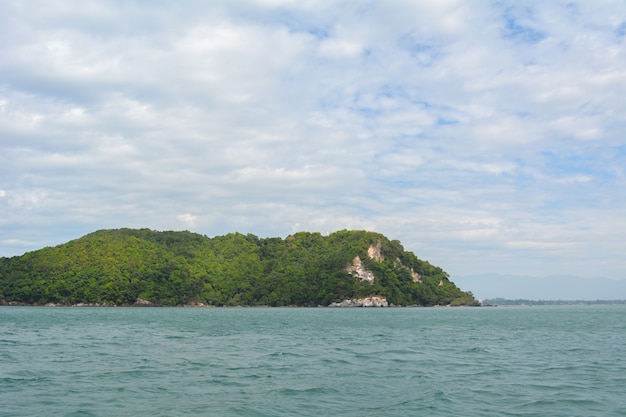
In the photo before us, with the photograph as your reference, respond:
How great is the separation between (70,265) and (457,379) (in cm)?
18478

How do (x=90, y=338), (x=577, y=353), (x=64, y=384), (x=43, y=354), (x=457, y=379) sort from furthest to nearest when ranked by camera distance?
(x=90, y=338) < (x=577, y=353) < (x=43, y=354) < (x=457, y=379) < (x=64, y=384)

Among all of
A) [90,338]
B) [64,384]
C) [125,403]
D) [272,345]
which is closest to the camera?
[125,403]

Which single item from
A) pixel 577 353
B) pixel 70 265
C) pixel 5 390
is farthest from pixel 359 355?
pixel 70 265

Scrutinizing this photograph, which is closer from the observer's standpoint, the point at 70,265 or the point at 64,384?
the point at 64,384

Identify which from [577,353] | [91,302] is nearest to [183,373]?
[577,353]

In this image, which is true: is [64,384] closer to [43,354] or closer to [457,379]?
[43,354]

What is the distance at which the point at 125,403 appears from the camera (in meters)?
19.0

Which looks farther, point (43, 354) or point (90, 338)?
point (90, 338)

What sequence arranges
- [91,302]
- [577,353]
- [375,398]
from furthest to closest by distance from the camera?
[91,302] → [577,353] → [375,398]

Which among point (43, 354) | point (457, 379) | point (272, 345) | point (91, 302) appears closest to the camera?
point (457, 379)

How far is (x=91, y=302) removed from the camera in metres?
178

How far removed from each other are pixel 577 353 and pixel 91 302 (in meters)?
167

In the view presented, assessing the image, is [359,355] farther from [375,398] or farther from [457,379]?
[375,398]

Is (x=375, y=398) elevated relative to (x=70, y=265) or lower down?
lower down
